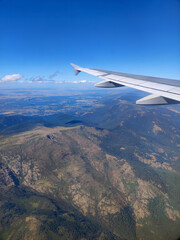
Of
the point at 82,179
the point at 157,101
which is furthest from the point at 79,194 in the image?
Result: the point at 157,101

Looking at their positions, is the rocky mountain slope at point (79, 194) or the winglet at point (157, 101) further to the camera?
the rocky mountain slope at point (79, 194)

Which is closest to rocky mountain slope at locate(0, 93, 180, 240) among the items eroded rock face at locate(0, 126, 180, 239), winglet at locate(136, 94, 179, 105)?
eroded rock face at locate(0, 126, 180, 239)

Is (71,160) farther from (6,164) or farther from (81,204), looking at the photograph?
(6,164)

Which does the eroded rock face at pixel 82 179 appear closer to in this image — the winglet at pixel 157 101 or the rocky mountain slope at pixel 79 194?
the rocky mountain slope at pixel 79 194

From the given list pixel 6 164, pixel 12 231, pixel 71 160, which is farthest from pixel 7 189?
pixel 71 160

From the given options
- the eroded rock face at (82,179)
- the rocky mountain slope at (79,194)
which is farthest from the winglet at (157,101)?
the eroded rock face at (82,179)

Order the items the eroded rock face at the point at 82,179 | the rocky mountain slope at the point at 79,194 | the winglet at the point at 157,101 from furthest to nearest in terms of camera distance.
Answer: the eroded rock face at the point at 82,179, the rocky mountain slope at the point at 79,194, the winglet at the point at 157,101

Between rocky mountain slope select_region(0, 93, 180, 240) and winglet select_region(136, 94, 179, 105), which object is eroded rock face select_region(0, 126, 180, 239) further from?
winglet select_region(136, 94, 179, 105)

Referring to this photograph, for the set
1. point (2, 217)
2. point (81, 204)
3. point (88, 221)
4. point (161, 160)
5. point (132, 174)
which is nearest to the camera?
point (2, 217)

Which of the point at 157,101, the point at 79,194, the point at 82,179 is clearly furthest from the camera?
the point at 82,179

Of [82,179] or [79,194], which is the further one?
[82,179]

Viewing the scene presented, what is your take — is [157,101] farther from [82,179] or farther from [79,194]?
[82,179]
